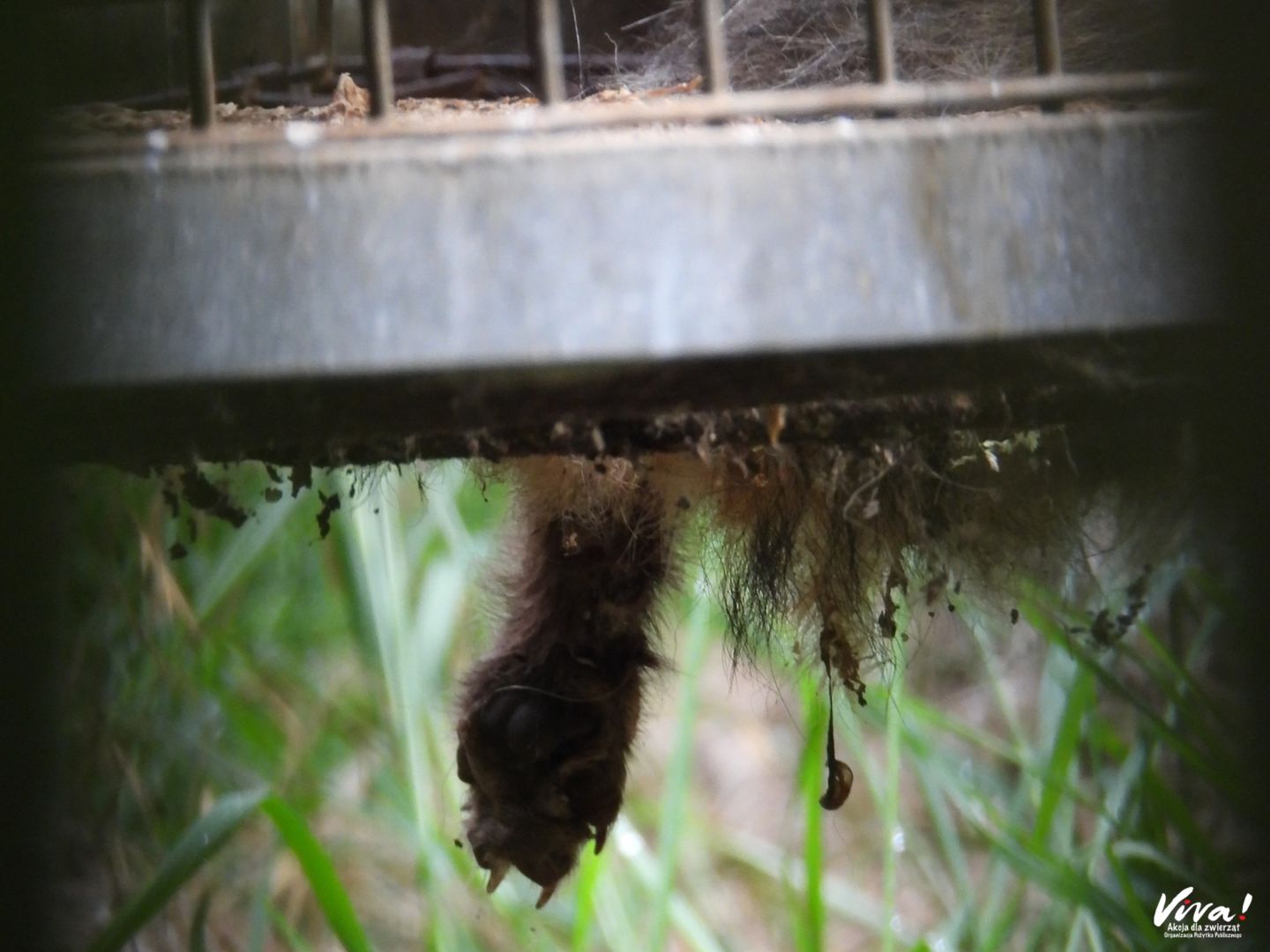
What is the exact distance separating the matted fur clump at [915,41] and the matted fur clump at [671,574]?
411 mm

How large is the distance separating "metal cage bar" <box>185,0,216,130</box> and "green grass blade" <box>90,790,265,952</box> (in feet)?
2.68

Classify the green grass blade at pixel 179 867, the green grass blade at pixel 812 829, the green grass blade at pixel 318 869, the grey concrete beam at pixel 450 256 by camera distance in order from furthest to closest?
A: the green grass blade at pixel 812 829
the green grass blade at pixel 318 869
the green grass blade at pixel 179 867
the grey concrete beam at pixel 450 256

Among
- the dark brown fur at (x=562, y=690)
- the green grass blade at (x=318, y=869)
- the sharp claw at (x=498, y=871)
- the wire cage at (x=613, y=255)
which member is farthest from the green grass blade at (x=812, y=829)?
the wire cage at (x=613, y=255)

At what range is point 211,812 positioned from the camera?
1305mm

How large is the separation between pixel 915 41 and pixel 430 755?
58.2 inches

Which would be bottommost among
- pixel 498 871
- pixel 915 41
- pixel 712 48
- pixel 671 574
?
pixel 498 871

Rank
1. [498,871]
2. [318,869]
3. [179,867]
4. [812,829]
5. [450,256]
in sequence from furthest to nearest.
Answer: [812,829] → [498,871] → [318,869] → [179,867] → [450,256]

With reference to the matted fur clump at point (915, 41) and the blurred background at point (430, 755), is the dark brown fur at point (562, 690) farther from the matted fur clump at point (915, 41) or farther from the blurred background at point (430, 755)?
the matted fur clump at point (915, 41)

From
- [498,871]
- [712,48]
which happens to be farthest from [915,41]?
[498,871]

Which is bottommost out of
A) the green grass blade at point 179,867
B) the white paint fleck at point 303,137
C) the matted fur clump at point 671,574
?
the green grass blade at point 179,867

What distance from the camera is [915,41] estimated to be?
1.44 m

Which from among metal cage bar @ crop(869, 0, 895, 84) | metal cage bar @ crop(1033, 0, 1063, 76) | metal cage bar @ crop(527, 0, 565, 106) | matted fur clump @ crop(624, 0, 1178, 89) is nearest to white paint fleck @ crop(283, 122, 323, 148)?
metal cage bar @ crop(527, 0, 565, 106)

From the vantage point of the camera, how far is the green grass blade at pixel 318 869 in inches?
53.4

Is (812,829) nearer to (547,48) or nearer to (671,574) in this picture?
(671,574)
